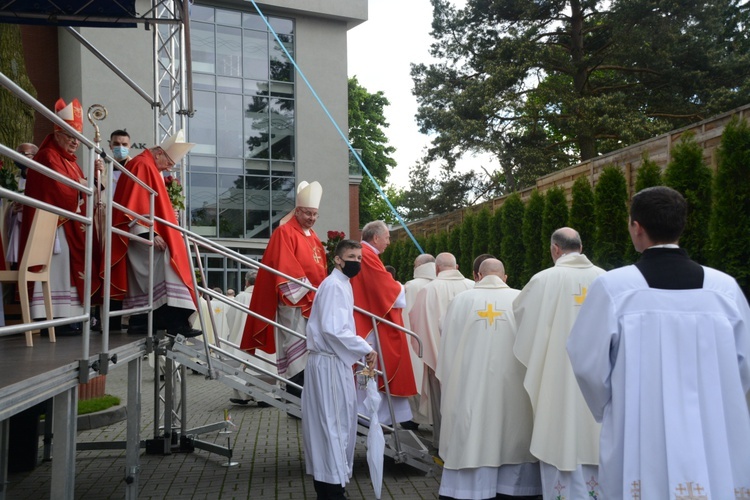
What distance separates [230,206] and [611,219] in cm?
1746

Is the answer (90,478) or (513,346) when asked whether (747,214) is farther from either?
(90,478)

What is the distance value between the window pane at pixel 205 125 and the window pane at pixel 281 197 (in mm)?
2588

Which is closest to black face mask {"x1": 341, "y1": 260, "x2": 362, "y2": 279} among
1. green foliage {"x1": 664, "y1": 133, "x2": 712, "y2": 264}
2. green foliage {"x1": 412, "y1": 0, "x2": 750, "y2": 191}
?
green foliage {"x1": 664, "y1": 133, "x2": 712, "y2": 264}

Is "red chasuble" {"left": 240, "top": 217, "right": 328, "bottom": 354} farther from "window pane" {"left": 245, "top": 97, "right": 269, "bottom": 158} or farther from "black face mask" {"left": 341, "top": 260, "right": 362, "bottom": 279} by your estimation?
A: "window pane" {"left": 245, "top": 97, "right": 269, "bottom": 158}

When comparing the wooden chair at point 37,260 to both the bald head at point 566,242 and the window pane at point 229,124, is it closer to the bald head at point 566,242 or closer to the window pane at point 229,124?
the bald head at point 566,242

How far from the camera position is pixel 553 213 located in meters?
15.1

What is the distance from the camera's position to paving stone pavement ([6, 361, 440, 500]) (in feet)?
22.8

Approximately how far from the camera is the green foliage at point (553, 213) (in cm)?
1501

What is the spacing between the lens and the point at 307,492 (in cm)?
688

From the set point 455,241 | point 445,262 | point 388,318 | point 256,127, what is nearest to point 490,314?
point 388,318

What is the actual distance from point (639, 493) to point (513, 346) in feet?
9.50

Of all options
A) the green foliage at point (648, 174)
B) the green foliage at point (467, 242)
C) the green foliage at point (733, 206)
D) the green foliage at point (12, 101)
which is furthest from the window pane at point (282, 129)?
the green foliage at point (733, 206)

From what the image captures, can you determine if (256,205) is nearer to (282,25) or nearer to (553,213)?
(282,25)

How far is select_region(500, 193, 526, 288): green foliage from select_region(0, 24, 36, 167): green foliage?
9.88 meters
